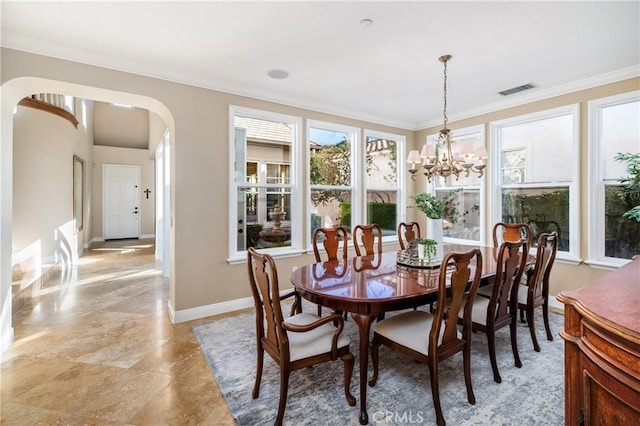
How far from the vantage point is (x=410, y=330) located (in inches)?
77.4

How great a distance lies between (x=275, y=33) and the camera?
247cm

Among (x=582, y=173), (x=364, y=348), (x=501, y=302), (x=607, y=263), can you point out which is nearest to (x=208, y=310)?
(x=364, y=348)

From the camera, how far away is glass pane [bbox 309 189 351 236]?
445cm

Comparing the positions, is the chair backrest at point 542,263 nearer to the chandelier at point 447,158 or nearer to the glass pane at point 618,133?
the chandelier at point 447,158

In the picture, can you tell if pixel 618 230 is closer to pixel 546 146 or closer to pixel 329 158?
pixel 546 146

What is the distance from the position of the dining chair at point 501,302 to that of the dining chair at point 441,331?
0.25 metres

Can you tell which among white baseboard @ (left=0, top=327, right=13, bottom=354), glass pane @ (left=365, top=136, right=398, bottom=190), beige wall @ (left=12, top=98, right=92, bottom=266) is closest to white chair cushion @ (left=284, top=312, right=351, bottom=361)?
white baseboard @ (left=0, top=327, right=13, bottom=354)

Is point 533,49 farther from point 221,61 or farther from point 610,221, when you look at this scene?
point 221,61

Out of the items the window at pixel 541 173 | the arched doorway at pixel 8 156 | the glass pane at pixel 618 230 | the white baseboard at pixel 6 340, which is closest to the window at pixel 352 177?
the window at pixel 541 173

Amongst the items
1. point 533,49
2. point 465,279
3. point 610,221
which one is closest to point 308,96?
point 533,49

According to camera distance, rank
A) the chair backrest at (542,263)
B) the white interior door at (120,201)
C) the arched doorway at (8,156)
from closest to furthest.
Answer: the chair backrest at (542,263), the arched doorway at (8,156), the white interior door at (120,201)

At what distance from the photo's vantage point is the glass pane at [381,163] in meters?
4.99

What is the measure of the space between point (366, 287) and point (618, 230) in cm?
332

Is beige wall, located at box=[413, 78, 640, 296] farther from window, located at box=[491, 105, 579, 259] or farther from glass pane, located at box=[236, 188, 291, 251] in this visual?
glass pane, located at box=[236, 188, 291, 251]
